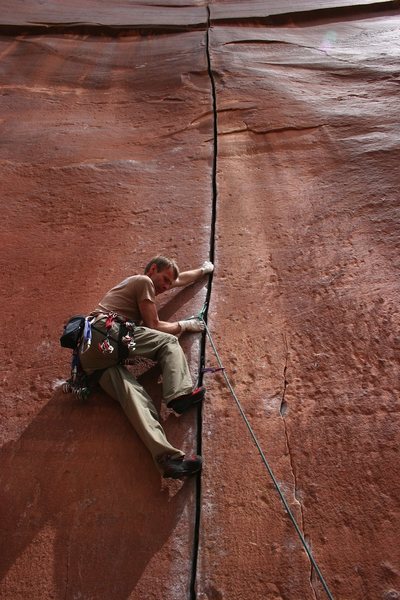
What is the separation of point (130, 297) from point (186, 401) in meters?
0.92

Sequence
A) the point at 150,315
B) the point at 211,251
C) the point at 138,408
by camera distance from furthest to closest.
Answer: the point at 211,251 < the point at 150,315 < the point at 138,408

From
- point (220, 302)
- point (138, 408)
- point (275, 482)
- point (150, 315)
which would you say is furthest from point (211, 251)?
point (275, 482)

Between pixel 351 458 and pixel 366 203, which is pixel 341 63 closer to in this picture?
pixel 366 203

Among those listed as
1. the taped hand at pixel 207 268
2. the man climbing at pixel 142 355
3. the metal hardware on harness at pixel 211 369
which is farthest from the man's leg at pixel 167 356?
the taped hand at pixel 207 268

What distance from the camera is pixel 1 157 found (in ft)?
21.6

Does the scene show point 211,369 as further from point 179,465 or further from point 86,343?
point 86,343

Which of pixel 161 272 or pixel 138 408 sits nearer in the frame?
pixel 138 408

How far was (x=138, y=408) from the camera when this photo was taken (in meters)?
3.47

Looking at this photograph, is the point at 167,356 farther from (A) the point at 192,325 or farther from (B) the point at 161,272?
(B) the point at 161,272

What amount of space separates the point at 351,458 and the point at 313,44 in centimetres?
762

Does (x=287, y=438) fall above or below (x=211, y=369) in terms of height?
below

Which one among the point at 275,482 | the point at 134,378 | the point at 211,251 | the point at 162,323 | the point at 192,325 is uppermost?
the point at 211,251

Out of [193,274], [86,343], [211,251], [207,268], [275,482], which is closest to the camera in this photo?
[275,482]

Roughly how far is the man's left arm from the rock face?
0.39 feet
